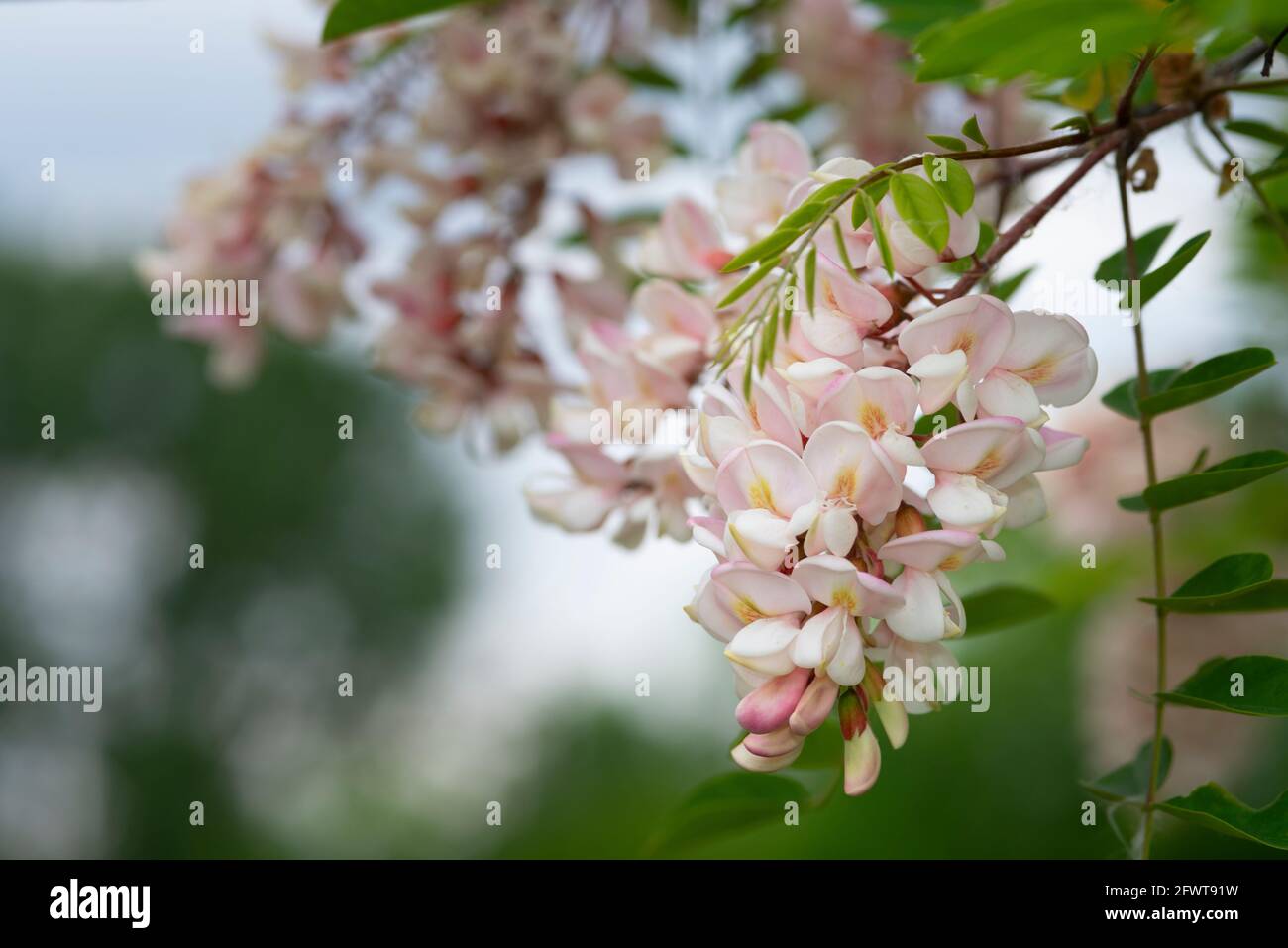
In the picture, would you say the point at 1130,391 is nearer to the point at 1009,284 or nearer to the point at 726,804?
the point at 1009,284

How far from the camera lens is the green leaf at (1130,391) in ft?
1.77

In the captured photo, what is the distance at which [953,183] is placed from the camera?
41 centimetres

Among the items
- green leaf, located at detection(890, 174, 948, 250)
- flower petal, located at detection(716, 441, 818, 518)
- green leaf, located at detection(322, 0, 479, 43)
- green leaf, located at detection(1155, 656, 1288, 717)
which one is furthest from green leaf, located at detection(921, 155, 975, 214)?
green leaf, located at detection(322, 0, 479, 43)

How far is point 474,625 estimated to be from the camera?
9.23 meters

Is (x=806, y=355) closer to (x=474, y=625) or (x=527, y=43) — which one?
(x=527, y=43)

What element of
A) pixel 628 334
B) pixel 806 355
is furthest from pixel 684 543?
pixel 806 355

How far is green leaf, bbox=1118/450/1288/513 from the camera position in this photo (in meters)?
0.45

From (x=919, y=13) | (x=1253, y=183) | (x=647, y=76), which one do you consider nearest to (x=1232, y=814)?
(x=1253, y=183)

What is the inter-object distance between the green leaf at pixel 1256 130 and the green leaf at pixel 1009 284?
0.12 m

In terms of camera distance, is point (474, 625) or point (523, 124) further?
point (474, 625)

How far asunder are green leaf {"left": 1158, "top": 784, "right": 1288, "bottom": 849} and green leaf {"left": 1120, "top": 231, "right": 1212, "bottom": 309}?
21cm

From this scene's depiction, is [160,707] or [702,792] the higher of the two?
[702,792]

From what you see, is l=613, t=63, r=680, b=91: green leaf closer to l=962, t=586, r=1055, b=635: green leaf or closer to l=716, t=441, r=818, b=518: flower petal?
l=962, t=586, r=1055, b=635: green leaf

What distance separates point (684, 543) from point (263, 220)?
57cm
